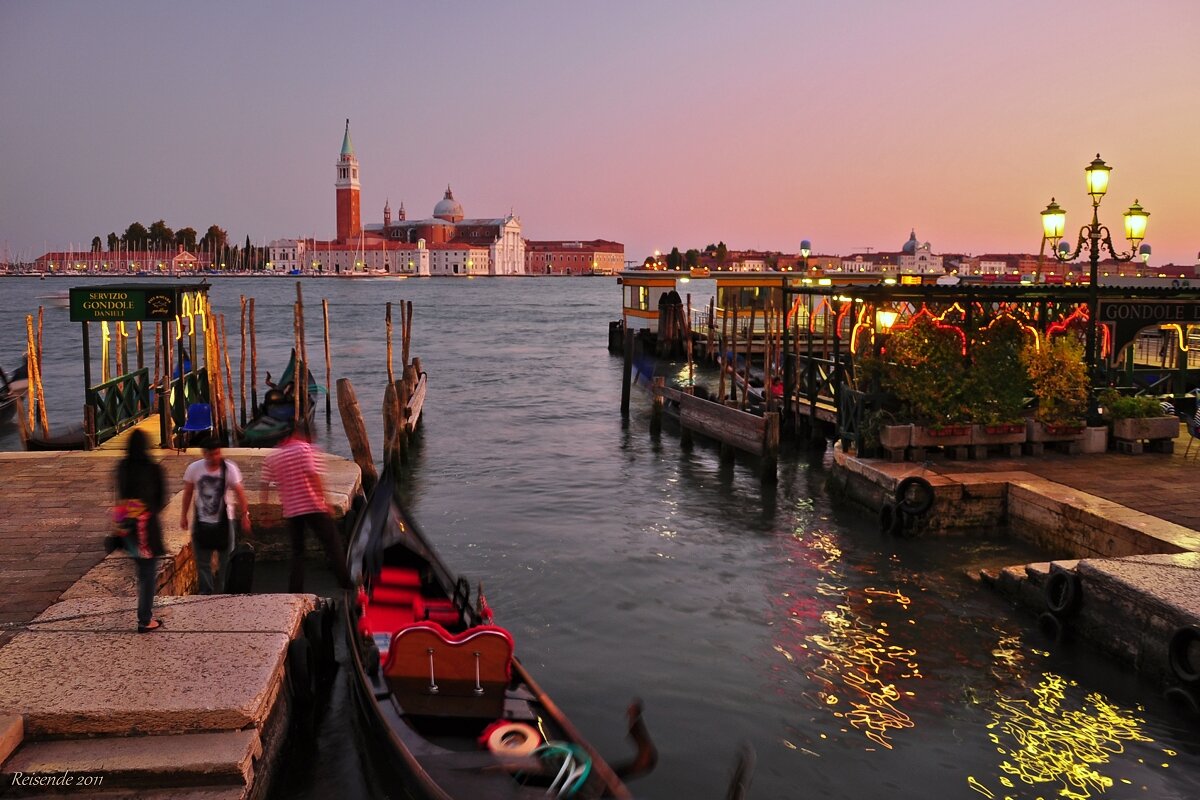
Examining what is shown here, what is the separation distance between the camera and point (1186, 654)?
5.04 m

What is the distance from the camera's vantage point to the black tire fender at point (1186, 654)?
4.97m

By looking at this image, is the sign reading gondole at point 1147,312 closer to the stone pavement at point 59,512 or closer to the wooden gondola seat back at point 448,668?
the stone pavement at point 59,512

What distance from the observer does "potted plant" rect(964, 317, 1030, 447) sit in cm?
905

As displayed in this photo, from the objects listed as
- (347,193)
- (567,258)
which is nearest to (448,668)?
(347,193)

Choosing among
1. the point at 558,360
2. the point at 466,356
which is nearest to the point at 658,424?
the point at 558,360

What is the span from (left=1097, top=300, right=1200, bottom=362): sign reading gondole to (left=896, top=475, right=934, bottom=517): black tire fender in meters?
3.53

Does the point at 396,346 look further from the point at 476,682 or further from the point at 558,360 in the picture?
the point at 476,682

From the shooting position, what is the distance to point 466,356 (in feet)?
113

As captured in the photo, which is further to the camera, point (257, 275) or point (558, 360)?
point (257, 275)

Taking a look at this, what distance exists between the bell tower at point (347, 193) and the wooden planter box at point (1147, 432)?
139 m

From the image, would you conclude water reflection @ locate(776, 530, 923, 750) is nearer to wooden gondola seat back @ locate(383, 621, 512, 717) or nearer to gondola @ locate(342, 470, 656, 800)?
gondola @ locate(342, 470, 656, 800)

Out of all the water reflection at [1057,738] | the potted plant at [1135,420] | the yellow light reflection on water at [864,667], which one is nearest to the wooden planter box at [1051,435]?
the potted plant at [1135,420]

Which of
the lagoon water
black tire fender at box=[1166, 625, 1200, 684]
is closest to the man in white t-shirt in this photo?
the lagoon water

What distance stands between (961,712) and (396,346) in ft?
117
